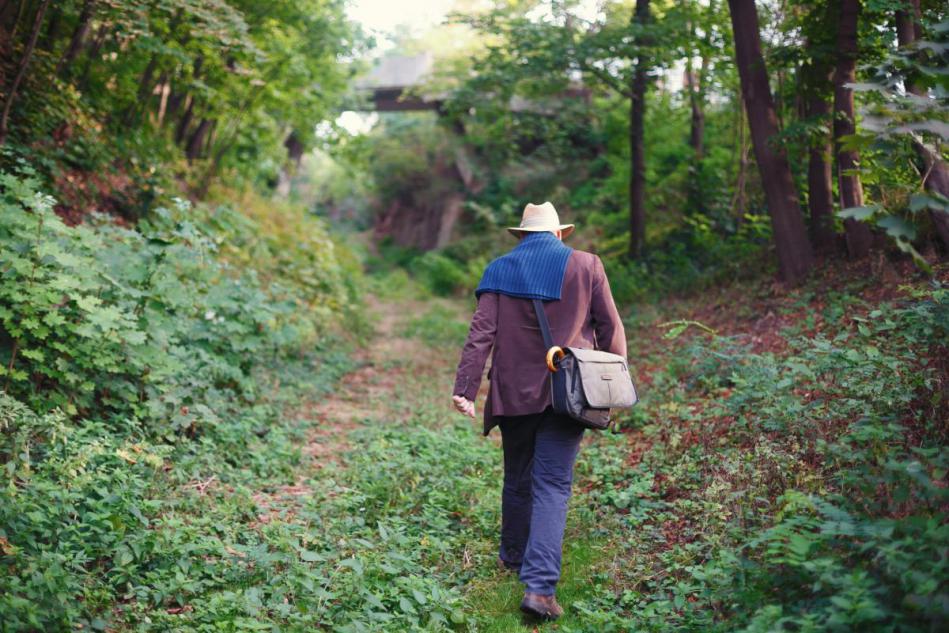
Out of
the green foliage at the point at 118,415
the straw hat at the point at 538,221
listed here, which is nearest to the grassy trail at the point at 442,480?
the green foliage at the point at 118,415

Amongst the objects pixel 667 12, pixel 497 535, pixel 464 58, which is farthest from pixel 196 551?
pixel 464 58

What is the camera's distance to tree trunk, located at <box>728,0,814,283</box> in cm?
1002

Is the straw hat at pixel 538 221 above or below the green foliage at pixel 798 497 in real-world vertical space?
above

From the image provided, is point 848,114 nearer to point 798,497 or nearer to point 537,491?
point 798,497

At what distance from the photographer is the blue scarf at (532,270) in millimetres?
4539

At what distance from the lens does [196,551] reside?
4.30 meters

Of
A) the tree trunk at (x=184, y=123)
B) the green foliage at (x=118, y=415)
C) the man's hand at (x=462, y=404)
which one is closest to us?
the green foliage at (x=118, y=415)

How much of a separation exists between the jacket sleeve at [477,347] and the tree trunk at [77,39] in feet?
22.2

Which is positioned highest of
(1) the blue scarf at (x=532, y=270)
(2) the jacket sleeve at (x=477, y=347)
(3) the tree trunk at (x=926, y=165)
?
(3) the tree trunk at (x=926, y=165)

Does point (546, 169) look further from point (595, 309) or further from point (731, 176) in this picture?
point (595, 309)

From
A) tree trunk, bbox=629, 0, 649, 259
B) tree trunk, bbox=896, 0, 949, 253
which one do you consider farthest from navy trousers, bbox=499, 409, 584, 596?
tree trunk, bbox=629, 0, 649, 259

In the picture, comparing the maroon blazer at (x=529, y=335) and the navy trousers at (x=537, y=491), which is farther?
the maroon blazer at (x=529, y=335)

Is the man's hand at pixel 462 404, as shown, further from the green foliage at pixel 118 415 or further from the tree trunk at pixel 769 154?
the tree trunk at pixel 769 154

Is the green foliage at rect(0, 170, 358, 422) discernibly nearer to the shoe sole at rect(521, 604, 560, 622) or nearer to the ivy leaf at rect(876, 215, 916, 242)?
the shoe sole at rect(521, 604, 560, 622)
